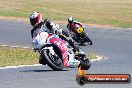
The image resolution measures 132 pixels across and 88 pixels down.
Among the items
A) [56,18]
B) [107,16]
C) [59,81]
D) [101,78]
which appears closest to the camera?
[101,78]

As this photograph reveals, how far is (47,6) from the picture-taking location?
161 feet

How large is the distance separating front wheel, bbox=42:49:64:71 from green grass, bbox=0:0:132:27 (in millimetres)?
23203

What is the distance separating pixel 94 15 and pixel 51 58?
2911 cm

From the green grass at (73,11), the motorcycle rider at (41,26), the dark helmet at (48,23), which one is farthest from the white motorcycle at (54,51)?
the green grass at (73,11)

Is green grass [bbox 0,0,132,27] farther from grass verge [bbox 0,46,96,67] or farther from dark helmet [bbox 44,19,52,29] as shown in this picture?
dark helmet [bbox 44,19,52,29]

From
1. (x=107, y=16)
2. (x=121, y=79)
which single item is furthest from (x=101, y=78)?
(x=107, y=16)

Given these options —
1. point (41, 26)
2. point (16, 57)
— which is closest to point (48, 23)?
point (41, 26)

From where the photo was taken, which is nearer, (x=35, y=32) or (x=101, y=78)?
(x=101, y=78)

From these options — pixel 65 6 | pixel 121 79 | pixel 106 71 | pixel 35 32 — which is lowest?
pixel 65 6

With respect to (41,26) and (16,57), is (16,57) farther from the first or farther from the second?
(41,26)

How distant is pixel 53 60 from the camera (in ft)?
46.4

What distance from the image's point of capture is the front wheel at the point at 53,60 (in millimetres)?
13984

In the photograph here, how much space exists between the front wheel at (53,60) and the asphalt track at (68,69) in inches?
6.8

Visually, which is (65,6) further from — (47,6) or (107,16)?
(107,16)
